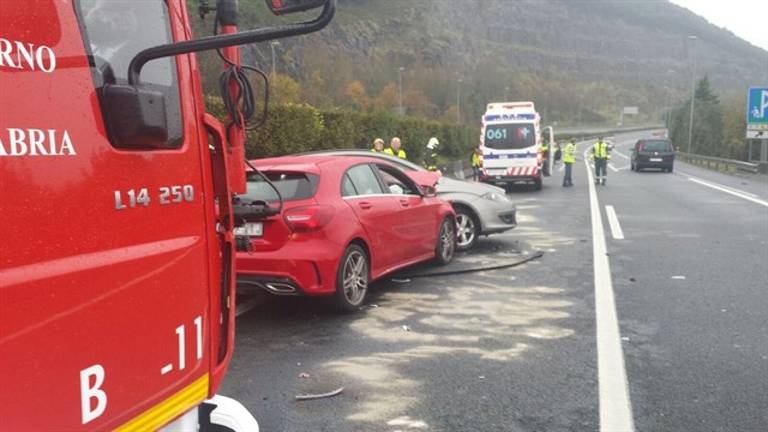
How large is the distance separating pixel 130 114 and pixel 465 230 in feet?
27.0

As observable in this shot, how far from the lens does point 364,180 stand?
23.2 ft

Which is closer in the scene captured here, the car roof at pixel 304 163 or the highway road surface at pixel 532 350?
the highway road surface at pixel 532 350

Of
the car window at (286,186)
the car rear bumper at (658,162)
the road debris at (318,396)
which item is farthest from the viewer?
the car rear bumper at (658,162)

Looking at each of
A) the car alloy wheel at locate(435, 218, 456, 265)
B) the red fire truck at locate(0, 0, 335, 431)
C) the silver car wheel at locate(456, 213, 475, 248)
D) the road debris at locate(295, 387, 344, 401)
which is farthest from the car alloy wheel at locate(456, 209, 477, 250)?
the red fire truck at locate(0, 0, 335, 431)

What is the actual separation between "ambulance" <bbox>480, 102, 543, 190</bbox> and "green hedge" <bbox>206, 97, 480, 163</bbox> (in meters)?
4.54

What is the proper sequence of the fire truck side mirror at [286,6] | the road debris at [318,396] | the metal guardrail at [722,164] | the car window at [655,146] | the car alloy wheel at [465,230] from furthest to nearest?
the car window at [655,146], the metal guardrail at [722,164], the car alloy wheel at [465,230], the road debris at [318,396], the fire truck side mirror at [286,6]

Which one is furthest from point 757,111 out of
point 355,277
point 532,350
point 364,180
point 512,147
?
point 532,350

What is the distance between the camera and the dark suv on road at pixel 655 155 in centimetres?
3419

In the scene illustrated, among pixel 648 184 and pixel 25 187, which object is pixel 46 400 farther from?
pixel 648 184

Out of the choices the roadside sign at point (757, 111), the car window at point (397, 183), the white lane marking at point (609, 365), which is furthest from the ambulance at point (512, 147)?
the car window at point (397, 183)

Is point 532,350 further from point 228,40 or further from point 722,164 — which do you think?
point 722,164

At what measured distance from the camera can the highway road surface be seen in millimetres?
4043

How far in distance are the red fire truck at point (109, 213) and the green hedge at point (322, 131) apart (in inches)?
360

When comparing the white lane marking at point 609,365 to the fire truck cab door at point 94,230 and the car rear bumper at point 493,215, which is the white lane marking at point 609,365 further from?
the fire truck cab door at point 94,230
